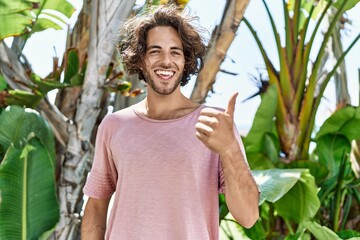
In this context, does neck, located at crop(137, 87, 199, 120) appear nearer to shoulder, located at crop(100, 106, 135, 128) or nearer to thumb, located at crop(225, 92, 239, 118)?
shoulder, located at crop(100, 106, 135, 128)

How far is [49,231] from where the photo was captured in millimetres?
3244

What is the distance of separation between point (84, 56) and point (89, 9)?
296mm

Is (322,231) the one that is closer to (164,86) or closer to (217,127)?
(164,86)

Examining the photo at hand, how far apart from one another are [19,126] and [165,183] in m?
2.19

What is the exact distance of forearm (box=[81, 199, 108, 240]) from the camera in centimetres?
159

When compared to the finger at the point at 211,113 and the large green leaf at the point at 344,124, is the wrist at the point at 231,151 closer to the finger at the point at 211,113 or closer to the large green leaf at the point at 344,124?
the finger at the point at 211,113

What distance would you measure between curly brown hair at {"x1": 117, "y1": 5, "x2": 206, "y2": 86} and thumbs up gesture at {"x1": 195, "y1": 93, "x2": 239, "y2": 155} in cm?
28

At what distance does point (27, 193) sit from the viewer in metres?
3.15

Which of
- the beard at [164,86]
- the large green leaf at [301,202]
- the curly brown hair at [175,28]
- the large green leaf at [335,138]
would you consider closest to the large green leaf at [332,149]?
the large green leaf at [335,138]

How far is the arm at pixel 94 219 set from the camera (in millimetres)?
1587

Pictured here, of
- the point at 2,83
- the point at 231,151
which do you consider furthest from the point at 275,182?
the point at 231,151

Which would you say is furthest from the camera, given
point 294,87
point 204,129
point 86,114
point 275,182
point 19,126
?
point 294,87

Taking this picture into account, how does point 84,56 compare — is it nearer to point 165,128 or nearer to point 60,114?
point 60,114

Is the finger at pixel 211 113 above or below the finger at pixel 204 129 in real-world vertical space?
above
